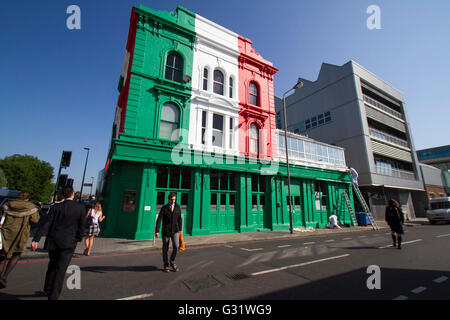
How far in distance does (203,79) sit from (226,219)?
9965 millimetres

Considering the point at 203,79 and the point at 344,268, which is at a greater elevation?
the point at 203,79

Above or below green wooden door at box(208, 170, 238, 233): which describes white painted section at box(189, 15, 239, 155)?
above

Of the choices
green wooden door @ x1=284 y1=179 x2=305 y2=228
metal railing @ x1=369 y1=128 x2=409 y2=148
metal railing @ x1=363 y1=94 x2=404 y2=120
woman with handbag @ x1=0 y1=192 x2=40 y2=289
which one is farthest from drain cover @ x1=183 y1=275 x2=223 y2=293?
metal railing @ x1=363 y1=94 x2=404 y2=120

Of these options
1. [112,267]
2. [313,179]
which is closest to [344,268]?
[112,267]

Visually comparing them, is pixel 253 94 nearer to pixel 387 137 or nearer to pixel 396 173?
pixel 387 137

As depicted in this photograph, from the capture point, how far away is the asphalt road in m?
3.55

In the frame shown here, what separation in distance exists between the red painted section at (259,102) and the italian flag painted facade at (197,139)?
0.27 feet

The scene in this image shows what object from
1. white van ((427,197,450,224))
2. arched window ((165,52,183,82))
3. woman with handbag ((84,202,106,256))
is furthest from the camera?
white van ((427,197,450,224))

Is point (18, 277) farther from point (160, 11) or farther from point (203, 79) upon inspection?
point (160, 11)

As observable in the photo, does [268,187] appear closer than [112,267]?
No

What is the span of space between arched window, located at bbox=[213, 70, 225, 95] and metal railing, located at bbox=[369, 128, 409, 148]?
20850 mm

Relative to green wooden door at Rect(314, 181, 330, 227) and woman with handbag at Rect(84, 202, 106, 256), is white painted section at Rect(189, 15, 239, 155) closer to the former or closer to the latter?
woman with handbag at Rect(84, 202, 106, 256)

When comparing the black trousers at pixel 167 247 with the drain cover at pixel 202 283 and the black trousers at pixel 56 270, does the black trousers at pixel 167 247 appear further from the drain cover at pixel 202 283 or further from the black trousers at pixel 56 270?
the black trousers at pixel 56 270

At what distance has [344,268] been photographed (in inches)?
203
